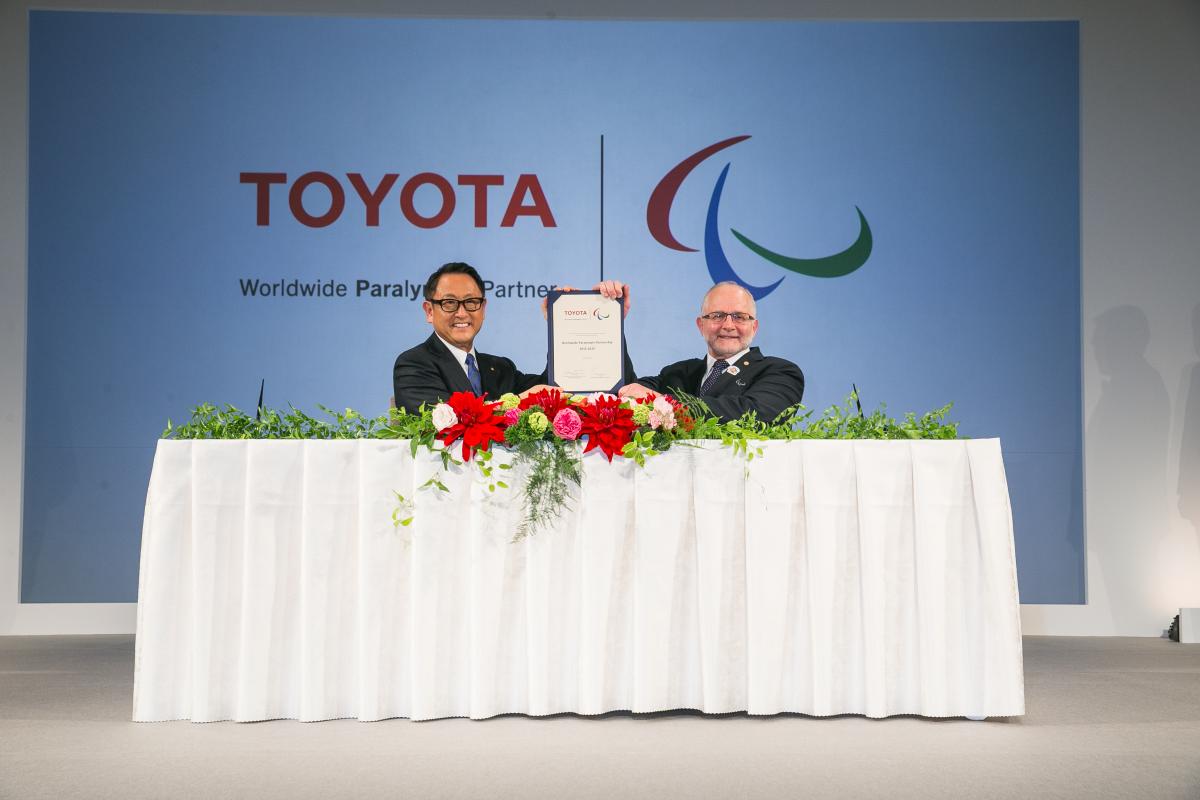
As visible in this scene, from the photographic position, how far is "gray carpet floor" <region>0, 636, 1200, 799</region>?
2516 mm

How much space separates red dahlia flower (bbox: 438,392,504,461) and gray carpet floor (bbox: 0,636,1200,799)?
87 cm

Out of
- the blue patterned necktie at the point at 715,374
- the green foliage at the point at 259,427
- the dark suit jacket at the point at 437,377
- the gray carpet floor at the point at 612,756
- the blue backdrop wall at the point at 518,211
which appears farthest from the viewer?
the blue backdrop wall at the point at 518,211

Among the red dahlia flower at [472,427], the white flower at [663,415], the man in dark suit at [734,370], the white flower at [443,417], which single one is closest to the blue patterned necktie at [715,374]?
the man in dark suit at [734,370]

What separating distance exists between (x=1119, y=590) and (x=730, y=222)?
3.06 meters

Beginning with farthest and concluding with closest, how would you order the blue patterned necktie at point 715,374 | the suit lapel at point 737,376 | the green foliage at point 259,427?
the blue patterned necktie at point 715,374
the suit lapel at point 737,376
the green foliage at point 259,427

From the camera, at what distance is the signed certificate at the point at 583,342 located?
3736 mm

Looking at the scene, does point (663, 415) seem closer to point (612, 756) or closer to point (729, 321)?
point (612, 756)

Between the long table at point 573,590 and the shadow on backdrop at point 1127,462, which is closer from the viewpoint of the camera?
the long table at point 573,590

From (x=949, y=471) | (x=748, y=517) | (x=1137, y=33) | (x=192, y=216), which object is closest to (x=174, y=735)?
(x=748, y=517)

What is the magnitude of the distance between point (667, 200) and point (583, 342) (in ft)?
7.45

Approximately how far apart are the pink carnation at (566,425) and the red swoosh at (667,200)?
284cm

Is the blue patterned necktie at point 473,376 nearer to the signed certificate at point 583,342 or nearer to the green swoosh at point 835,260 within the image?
the signed certificate at point 583,342

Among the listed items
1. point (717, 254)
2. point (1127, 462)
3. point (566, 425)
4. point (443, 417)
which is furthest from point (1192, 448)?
point (443, 417)

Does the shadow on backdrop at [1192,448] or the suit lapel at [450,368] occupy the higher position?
the suit lapel at [450,368]
